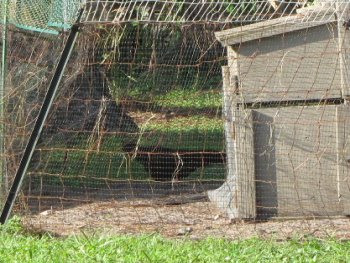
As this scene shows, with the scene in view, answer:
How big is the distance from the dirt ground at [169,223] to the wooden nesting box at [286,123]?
151mm

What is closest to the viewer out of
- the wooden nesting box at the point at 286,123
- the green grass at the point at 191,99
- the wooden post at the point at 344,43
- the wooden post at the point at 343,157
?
the wooden post at the point at 344,43

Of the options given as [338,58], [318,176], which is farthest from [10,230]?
[338,58]

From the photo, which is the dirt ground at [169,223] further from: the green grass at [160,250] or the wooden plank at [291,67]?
the wooden plank at [291,67]

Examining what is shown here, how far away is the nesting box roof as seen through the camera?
7.11 meters

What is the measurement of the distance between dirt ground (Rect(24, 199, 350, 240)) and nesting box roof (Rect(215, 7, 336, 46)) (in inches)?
65.4

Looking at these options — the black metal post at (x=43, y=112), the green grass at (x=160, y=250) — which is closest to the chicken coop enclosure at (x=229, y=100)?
the black metal post at (x=43, y=112)

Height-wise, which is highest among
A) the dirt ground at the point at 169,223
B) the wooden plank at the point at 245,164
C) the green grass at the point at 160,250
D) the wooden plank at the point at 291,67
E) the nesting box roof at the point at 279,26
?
the nesting box roof at the point at 279,26

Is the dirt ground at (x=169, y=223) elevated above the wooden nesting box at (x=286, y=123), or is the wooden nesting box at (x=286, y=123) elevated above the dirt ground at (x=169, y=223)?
the wooden nesting box at (x=286, y=123)

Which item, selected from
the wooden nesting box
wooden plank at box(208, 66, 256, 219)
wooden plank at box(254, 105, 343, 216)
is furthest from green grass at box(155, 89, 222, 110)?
wooden plank at box(254, 105, 343, 216)

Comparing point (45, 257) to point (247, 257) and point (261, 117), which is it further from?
point (261, 117)

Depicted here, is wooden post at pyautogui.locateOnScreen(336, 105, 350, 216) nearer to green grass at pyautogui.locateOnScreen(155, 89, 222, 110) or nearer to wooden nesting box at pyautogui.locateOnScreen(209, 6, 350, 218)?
wooden nesting box at pyautogui.locateOnScreen(209, 6, 350, 218)

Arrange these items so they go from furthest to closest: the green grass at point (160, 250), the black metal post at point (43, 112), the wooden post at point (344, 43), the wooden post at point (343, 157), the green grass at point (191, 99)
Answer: the green grass at point (191, 99), the wooden post at point (343, 157), the wooden post at point (344, 43), the black metal post at point (43, 112), the green grass at point (160, 250)

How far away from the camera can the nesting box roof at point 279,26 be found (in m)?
7.11

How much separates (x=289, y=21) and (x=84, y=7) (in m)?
1.80
